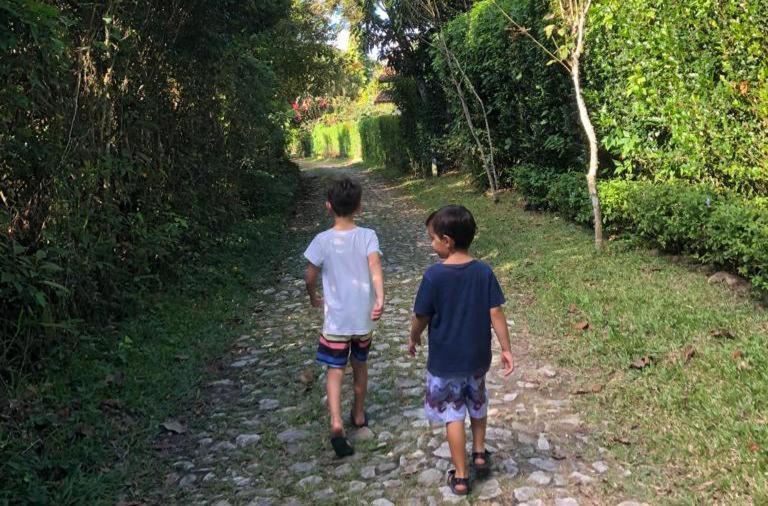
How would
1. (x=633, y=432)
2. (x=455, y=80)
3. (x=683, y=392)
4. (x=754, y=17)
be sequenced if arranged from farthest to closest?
1. (x=455, y=80)
2. (x=754, y=17)
3. (x=683, y=392)
4. (x=633, y=432)

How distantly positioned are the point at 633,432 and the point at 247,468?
245 centimetres

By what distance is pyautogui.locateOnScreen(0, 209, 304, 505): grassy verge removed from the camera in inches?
135

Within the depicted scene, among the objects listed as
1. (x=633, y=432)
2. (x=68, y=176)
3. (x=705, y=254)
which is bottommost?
(x=633, y=432)

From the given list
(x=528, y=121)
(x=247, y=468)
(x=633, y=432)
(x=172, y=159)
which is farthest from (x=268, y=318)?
(x=528, y=121)

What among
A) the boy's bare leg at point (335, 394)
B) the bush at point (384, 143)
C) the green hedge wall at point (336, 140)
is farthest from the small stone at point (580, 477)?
the green hedge wall at point (336, 140)

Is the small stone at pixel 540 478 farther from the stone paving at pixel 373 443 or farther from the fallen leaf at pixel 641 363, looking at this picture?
the fallen leaf at pixel 641 363

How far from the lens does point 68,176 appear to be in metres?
5.07

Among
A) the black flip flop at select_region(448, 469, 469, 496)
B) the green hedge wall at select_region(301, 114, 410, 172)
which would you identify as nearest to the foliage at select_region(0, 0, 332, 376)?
the black flip flop at select_region(448, 469, 469, 496)

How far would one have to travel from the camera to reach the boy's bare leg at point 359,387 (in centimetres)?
412

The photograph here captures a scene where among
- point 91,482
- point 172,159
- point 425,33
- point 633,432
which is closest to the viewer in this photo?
point 91,482

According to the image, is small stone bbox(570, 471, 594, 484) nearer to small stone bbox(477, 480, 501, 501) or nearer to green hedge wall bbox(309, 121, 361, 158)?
small stone bbox(477, 480, 501, 501)

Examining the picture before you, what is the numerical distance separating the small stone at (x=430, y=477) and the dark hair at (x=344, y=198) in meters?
1.66

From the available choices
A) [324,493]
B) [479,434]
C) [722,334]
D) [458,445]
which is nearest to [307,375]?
[324,493]

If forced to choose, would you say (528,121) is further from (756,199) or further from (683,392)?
(683,392)
